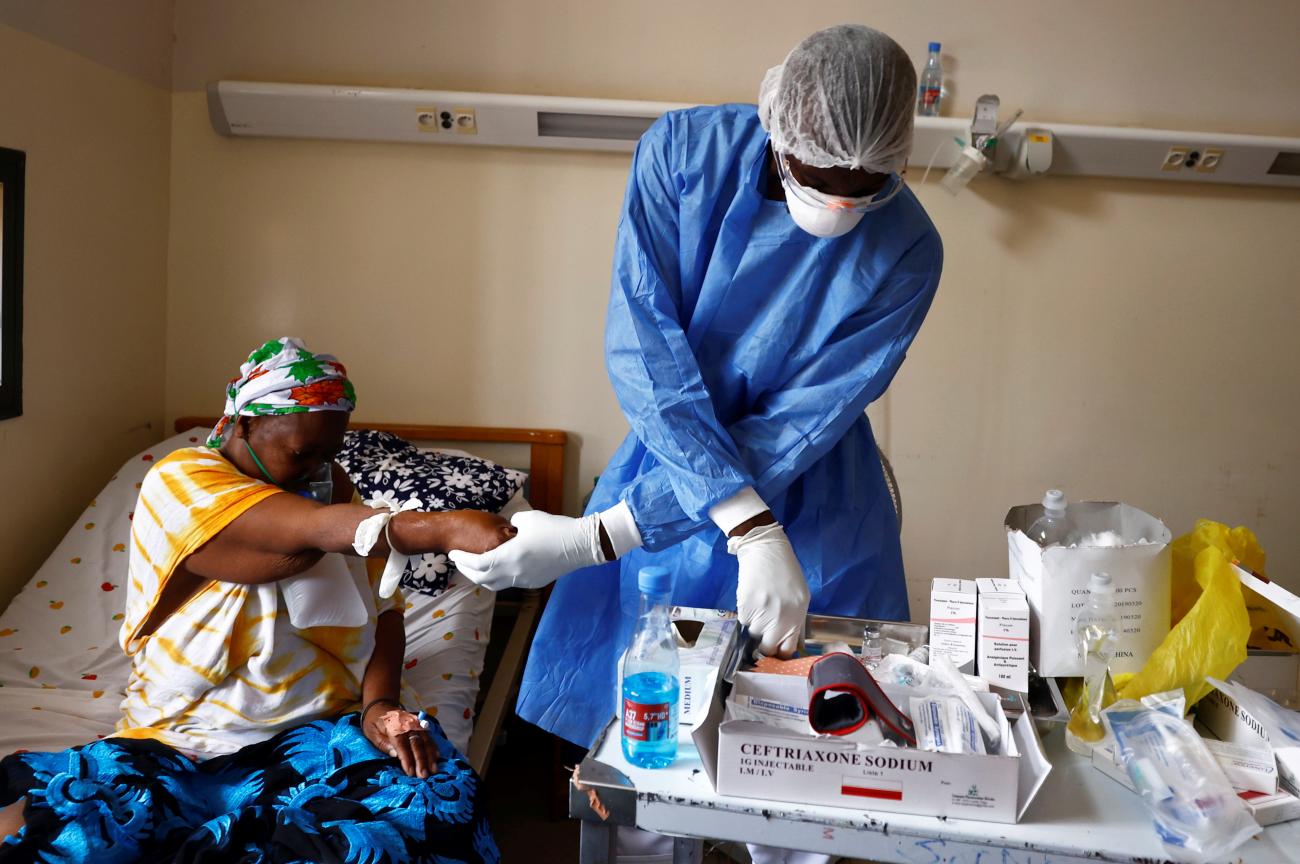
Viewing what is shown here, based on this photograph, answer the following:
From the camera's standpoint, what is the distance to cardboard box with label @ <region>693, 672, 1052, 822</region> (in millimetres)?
1017

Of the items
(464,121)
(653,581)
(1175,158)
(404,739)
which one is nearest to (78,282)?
(464,121)

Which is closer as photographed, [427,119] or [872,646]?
[872,646]

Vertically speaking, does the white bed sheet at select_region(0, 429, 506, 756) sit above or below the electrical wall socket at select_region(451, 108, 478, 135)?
below

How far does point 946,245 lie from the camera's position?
3.11 m

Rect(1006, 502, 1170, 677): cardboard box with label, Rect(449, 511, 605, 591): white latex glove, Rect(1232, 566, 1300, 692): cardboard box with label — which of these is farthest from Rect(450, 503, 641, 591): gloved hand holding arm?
Rect(1232, 566, 1300, 692): cardboard box with label

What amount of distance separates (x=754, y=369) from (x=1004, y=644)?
0.55 m

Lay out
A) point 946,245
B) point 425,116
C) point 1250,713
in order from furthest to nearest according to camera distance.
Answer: point 946,245 < point 425,116 < point 1250,713

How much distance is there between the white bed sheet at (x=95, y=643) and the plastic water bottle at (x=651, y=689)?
A: 0.86 meters

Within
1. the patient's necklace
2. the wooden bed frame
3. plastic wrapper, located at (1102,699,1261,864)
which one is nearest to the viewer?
plastic wrapper, located at (1102,699,1261,864)

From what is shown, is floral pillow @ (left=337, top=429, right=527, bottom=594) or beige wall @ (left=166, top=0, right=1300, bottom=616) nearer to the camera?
floral pillow @ (left=337, top=429, right=527, bottom=594)

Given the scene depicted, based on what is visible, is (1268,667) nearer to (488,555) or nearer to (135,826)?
(488,555)

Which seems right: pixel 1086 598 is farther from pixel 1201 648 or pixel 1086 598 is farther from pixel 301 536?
pixel 301 536

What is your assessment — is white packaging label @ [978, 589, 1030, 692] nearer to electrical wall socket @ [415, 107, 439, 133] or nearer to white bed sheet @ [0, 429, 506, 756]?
white bed sheet @ [0, 429, 506, 756]

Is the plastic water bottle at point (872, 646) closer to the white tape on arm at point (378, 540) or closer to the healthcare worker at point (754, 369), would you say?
the healthcare worker at point (754, 369)
